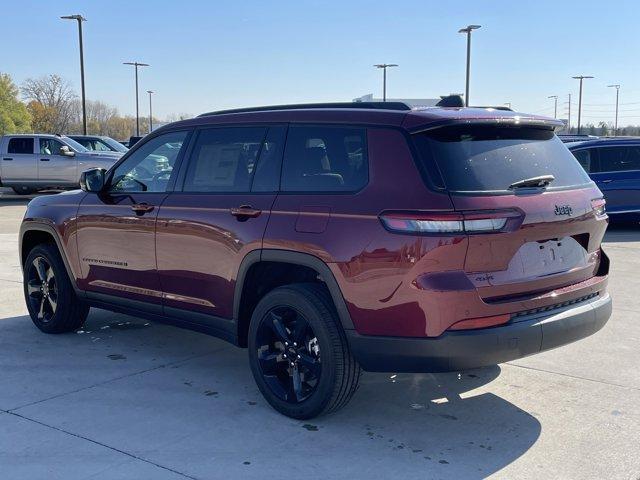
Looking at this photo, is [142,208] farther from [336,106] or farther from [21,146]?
[21,146]

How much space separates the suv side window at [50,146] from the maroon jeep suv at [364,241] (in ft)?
55.4

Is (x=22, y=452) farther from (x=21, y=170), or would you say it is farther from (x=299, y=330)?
(x=21, y=170)

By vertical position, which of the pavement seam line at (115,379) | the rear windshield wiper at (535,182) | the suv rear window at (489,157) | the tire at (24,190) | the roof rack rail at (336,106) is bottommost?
the pavement seam line at (115,379)

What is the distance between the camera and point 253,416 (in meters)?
4.22

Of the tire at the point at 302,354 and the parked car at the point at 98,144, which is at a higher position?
the parked car at the point at 98,144

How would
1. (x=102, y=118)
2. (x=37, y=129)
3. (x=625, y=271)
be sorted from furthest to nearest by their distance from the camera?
(x=102, y=118), (x=37, y=129), (x=625, y=271)

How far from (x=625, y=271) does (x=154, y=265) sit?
639 centimetres

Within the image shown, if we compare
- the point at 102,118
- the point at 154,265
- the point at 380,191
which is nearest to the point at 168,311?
the point at 154,265

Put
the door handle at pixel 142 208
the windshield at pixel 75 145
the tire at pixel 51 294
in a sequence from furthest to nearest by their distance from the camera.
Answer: the windshield at pixel 75 145, the tire at pixel 51 294, the door handle at pixel 142 208

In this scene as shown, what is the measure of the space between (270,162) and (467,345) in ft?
5.53

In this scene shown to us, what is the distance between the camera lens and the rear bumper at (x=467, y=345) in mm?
3537

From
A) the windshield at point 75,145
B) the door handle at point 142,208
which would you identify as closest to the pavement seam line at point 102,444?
the door handle at point 142,208

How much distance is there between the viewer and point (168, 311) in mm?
4965

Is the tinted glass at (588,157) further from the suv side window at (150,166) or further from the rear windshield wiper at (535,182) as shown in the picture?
the suv side window at (150,166)
